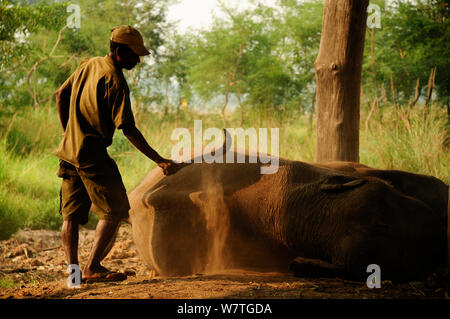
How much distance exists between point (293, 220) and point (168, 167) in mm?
1016

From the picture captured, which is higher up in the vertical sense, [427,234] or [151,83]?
[151,83]

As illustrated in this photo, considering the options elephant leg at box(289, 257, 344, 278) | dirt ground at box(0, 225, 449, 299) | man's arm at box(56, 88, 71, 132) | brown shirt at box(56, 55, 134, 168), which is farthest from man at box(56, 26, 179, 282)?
elephant leg at box(289, 257, 344, 278)

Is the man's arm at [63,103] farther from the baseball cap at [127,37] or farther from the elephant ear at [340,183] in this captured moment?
the elephant ear at [340,183]

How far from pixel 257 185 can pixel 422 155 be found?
4044 millimetres

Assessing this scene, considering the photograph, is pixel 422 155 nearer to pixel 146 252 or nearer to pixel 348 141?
pixel 348 141

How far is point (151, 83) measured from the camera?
60.7 feet

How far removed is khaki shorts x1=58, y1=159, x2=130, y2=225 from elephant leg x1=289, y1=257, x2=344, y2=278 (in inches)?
50.8

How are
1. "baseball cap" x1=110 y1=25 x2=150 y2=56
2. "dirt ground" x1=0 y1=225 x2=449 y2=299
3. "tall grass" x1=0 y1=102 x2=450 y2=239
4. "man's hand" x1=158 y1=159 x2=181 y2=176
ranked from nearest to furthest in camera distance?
1. "dirt ground" x1=0 y1=225 x2=449 y2=299
2. "baseball cap" x1=110 y1=25 x2=150 y2=56
3. "man's hand" x1=158 y1=159 x2=181 y2=176
4. "tall grass" x1=0 y1=102 x2=450 y2=239

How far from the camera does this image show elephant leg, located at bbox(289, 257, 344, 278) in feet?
11.5

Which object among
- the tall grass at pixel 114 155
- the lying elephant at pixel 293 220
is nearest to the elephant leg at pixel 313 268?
the lying elephant at pixel 293 220

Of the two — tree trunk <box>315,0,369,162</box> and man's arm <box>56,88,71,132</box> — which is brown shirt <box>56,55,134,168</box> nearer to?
man's arm <box>56,88,71,132</box>
